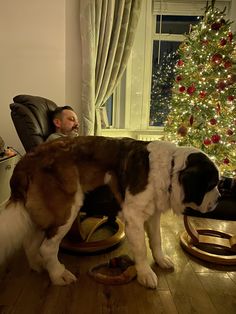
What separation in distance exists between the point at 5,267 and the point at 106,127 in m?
2.55

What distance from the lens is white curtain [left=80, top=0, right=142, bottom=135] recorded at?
347 cm

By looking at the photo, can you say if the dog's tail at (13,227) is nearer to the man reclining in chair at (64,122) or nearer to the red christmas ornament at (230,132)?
the man reclining in chair at (64,122)

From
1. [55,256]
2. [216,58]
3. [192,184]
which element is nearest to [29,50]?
[216,58]

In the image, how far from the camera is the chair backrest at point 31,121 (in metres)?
1.99

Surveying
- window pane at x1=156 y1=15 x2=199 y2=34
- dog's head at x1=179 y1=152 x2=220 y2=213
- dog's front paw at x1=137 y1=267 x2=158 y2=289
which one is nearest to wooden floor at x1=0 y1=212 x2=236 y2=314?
dog's front paw at x1=137 y1=267 x2=158 y2=289

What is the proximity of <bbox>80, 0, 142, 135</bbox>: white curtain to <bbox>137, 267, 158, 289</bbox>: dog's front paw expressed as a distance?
2.28 m

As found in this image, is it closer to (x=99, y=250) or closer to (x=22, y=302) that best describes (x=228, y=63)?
(x=99, y=250)

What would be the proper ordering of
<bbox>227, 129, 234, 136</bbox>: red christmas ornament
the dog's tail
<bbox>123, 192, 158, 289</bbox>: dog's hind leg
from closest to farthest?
the dog's tail
<bbox>123, 192, 158, 289</bbox>: dog's hind leg
<bbox>227, 129, 234, 136</bbox>: red christmas ornament

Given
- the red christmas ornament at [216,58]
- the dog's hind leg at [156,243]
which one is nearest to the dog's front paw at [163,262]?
the dog's hind leg at [156,243]

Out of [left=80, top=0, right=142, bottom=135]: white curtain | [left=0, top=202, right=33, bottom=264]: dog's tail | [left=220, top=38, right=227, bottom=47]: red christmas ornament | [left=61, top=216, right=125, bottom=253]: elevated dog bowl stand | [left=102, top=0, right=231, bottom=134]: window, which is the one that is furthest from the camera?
[left=102, top=0, right=231, bottom=134]: window

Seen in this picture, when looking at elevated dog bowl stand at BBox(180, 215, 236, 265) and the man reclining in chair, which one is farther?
the man reclining in chair

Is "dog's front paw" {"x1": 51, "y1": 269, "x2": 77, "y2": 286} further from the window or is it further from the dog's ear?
the window

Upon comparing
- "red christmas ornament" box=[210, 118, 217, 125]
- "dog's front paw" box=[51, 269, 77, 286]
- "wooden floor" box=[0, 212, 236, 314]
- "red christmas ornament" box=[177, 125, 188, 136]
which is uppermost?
"red christmas ornament" box=[210, 118, 217, 125]

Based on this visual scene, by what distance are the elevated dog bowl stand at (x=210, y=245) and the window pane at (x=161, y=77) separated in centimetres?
244
